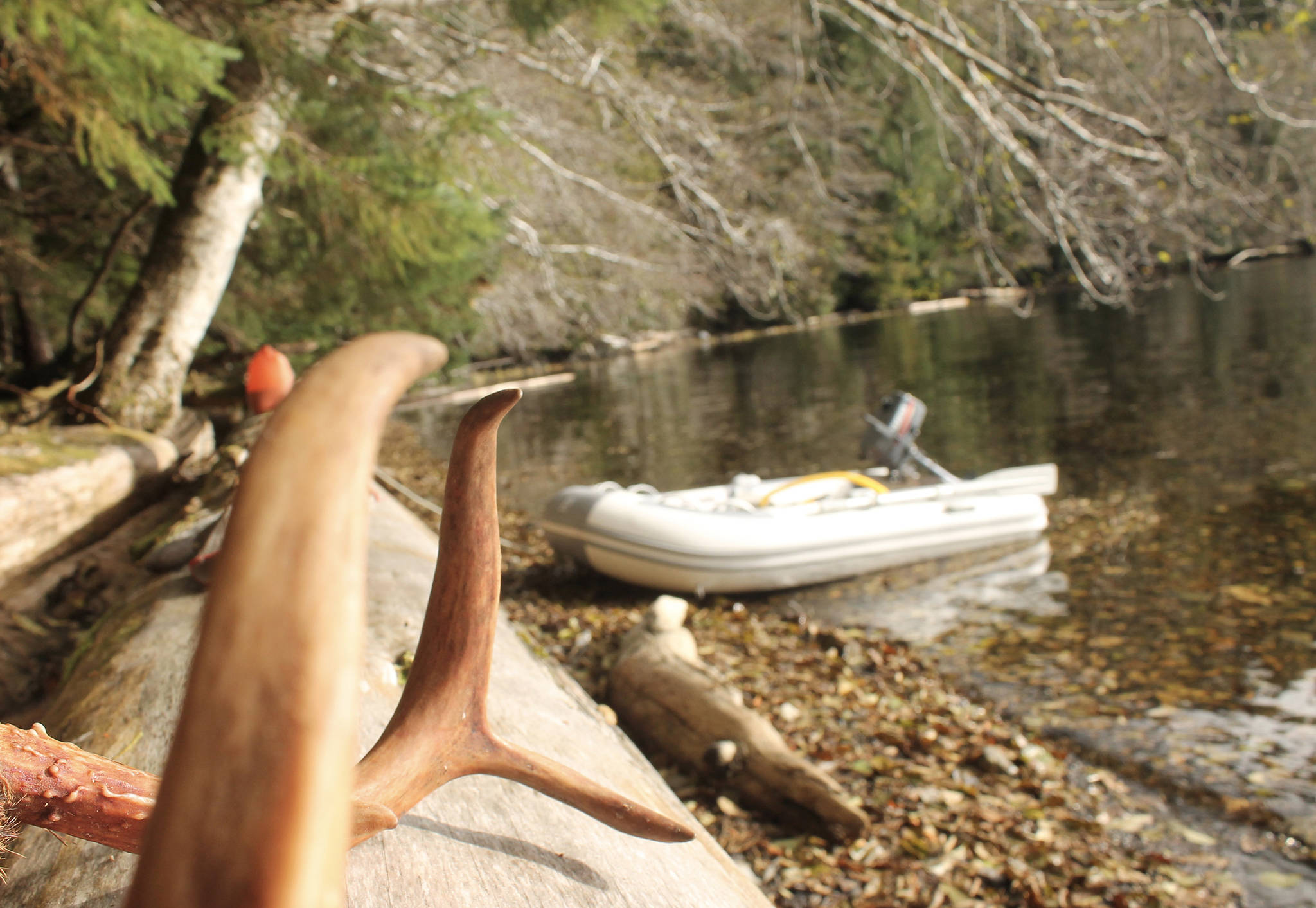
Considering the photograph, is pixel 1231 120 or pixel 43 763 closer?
pixel 43 763

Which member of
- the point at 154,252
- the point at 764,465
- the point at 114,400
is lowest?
the point at 764,465

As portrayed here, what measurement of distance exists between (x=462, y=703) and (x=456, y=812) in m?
0.47

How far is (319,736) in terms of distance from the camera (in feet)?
1.60

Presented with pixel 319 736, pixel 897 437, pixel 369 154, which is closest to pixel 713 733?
pixel 319 736

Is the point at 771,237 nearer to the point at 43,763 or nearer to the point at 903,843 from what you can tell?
the point at 903,843

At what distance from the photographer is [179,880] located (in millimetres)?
470

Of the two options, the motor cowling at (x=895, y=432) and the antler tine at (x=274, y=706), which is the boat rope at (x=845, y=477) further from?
the antler tine at (x=274, y=706)

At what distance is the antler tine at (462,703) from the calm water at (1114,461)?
3.61m

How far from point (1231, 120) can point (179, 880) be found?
8.55 metres

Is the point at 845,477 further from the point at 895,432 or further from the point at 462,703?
the point at 462,703

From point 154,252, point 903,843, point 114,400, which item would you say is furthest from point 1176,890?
point 154,252

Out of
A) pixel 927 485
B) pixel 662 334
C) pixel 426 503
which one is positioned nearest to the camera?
pixel 426 503

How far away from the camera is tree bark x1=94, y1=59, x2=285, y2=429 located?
693 centimetres

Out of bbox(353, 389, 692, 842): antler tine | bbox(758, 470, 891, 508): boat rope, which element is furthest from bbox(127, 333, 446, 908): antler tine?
bbox(758, 470, 891, 508): boat rope
